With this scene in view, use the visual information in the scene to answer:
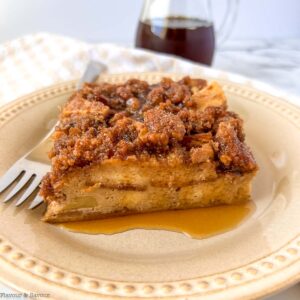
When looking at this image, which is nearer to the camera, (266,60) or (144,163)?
(144,163)

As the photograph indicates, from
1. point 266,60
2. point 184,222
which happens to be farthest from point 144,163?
point 266,60

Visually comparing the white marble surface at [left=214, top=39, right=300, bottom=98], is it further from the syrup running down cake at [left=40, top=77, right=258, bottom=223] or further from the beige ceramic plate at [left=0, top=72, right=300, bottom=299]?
the syrup running down cake at [left=40, top=77, right=258, bottom=223]

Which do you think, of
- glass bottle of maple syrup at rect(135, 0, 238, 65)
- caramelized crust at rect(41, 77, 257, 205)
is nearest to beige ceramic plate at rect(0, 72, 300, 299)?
caramelized crust at rect(41, 77, 257, 205)

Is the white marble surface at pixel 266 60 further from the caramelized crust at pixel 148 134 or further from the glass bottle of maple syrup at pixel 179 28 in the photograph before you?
the caramelized crust at pixel 148 134

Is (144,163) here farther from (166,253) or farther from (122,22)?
(122,22)

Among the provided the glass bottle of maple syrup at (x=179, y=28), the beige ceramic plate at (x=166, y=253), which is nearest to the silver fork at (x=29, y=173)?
the beige ceramic plate at (x=166, y=253)

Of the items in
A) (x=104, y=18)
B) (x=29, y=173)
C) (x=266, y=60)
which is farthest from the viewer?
(x=104, y=18)
